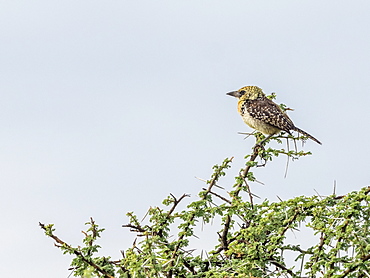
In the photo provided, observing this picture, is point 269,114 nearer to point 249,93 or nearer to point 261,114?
point 261,114

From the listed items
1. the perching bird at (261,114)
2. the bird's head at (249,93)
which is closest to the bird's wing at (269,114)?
the perching bird at (261,114)

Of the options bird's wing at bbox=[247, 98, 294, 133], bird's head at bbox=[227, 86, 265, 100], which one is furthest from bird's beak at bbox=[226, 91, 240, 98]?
bird's wing at bbox=[247, 98, 294, 133]

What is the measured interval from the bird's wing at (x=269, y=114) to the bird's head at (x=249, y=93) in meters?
0.26

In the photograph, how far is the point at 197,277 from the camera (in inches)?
178

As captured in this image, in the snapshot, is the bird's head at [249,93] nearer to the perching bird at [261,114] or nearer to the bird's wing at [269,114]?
the perching bird at [261,114]

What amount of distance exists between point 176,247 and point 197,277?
0.25m

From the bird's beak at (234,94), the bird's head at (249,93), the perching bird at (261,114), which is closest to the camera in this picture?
the perching bird at (261,114)

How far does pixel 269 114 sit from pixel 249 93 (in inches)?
38.5

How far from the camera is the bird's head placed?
9.92 metres

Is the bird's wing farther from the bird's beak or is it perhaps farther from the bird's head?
the bird's beak

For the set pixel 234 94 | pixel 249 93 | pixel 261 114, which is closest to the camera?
pixel 261 114

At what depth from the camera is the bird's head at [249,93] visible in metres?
9.92

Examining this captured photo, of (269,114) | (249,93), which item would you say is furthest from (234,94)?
(269,114)

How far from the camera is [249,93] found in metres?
9.98
